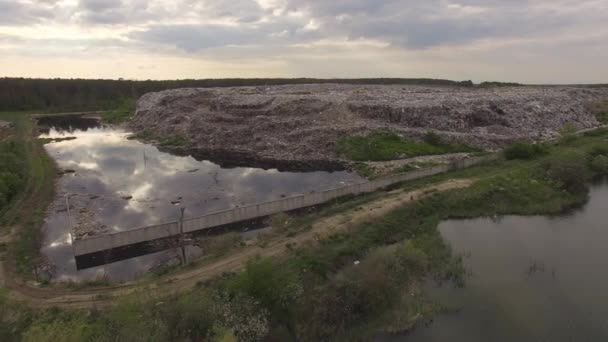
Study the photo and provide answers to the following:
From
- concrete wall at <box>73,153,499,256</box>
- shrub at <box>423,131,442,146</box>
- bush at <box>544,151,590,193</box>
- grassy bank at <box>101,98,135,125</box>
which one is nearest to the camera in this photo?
concrete wall at <box>73,153,499,256</box>

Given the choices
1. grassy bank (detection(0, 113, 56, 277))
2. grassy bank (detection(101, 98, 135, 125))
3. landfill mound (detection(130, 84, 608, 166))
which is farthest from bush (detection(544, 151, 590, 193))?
grassy bank (detection(101, 98, 135, 125))

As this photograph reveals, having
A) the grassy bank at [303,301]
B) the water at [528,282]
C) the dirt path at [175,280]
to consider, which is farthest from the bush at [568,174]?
the dirt path at [175,280]

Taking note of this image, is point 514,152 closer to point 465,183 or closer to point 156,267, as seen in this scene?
point 465,183

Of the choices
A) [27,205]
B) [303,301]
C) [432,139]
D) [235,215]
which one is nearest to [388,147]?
[432,139]

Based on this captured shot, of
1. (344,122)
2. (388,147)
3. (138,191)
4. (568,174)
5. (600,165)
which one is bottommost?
(138,191)

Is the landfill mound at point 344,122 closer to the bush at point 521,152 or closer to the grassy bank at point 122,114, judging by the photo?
the bush at point 521,152

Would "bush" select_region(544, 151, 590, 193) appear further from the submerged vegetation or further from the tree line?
the tree line

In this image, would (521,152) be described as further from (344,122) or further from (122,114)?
(122,114)

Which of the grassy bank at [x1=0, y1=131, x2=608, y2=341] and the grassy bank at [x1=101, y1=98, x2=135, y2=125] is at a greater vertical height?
the grassy bank at [x1=101, y1=98, x2=135, y2=125]

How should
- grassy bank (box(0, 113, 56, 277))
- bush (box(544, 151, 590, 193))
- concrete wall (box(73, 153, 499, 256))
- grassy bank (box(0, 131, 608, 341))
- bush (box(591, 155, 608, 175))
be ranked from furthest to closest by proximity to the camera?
1. bush (box(591, 155, 608, 175))
2. bush (box(544, 151, 590, 193))
3. concrete wall (box(73, 153, 499, 256))
4. grassy bank (box(0, 113, 56, 277))
5. grassy bank (box(0, 131, 608, 341))
